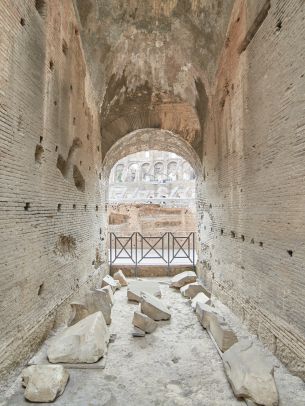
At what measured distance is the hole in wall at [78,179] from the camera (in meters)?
6.17

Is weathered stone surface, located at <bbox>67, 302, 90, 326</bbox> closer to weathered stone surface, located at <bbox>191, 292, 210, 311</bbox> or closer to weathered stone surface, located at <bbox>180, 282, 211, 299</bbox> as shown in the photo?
weathered stone surface, located at <bbox>191, 292, 210, 311</bbox>

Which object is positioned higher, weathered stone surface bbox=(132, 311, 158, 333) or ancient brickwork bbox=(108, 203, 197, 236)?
ancient brickwork bbox=(108, 203, 197, 236)

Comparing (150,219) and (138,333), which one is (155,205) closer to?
(150,219)

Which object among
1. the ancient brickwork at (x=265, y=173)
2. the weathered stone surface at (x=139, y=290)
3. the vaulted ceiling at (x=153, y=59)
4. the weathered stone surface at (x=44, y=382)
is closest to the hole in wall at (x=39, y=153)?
the weathered stone surface at (x=44, y=382)

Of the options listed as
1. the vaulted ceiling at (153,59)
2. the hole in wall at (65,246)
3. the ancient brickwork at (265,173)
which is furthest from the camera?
the vaulted ceiling at (153,59)

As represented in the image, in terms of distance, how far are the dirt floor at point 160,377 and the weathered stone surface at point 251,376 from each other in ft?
0.44

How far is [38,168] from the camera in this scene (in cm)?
419

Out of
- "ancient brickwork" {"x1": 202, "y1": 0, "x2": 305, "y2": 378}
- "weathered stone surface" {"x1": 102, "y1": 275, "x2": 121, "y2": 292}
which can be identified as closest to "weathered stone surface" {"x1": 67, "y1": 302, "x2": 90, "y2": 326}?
"weathered stone surface" {"x1": 102, "y1": 275, "x2": 121, "y2": 292}

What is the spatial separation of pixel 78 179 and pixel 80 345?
3.60 m

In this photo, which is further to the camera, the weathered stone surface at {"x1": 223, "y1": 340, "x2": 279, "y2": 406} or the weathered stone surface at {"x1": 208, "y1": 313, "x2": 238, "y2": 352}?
the weathered stone surface at {"x1": 208, "y1": 313, "x2": 238, "y2": 352}

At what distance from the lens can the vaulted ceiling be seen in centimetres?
626

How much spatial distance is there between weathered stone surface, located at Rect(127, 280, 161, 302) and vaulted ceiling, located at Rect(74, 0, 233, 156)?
4.08 m

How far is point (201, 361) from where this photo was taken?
3924 mm

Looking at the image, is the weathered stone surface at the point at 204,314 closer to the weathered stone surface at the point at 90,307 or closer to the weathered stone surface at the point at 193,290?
the weathered stone surface at the point at 193,290
